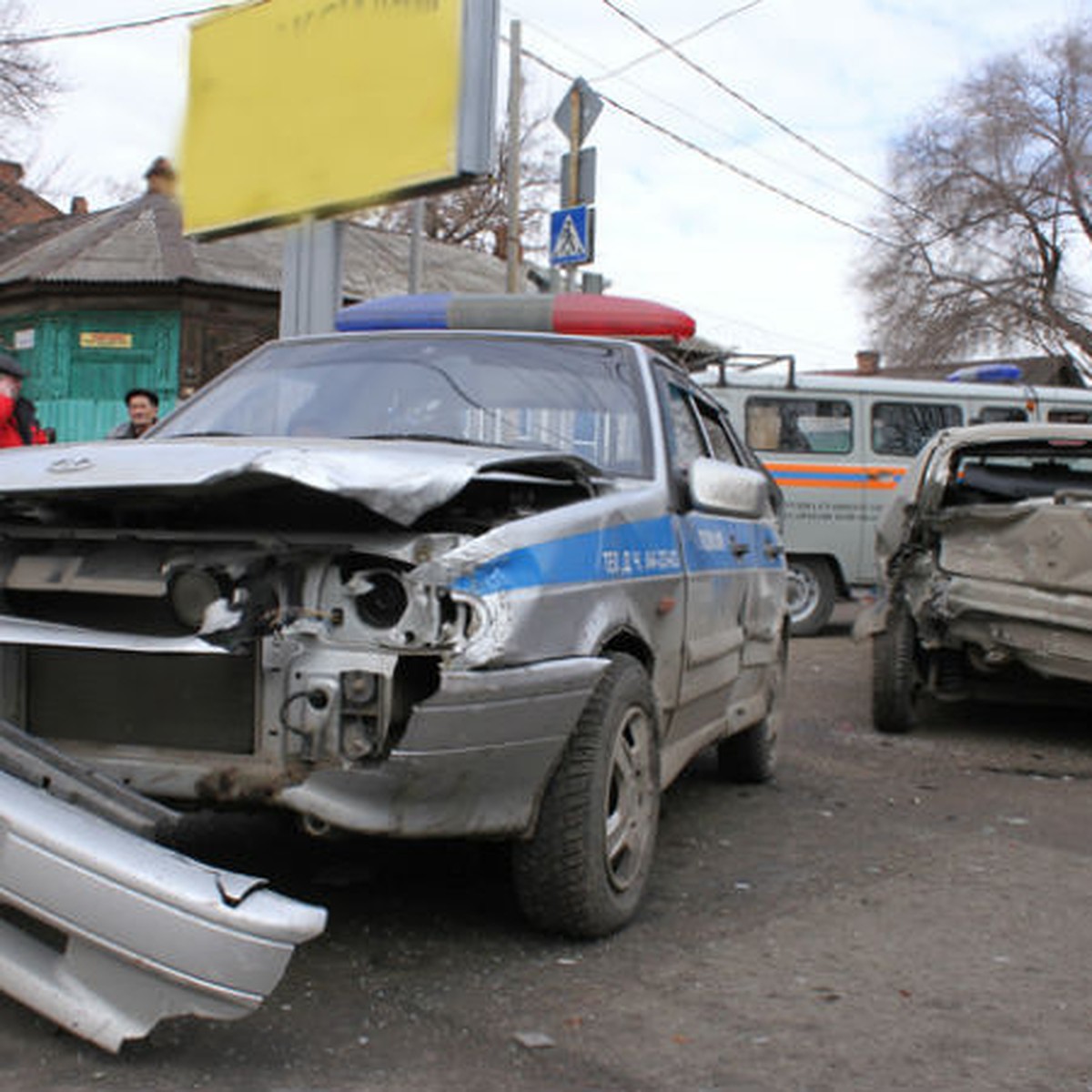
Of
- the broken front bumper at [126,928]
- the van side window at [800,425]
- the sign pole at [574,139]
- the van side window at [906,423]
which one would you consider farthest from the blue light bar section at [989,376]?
the broken front bumper at [126,928]

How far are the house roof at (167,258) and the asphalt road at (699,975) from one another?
15.8 metres

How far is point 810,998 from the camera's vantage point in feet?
10.9

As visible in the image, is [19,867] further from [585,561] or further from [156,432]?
[156,432]

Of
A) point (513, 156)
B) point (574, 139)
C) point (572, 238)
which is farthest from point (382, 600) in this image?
point (513, 156)

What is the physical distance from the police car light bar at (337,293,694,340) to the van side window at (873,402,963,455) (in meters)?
4.83

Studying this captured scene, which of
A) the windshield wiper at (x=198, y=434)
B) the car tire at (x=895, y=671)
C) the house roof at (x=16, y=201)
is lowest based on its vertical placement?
the car tire at (x=895, y=671)

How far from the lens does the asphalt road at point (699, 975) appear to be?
9.20ft

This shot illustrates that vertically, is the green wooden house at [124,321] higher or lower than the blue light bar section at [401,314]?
higher

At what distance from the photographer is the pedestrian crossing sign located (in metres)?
13.2

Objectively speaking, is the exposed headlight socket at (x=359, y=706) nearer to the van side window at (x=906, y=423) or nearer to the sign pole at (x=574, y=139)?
the van side window at (x=906, y=423)

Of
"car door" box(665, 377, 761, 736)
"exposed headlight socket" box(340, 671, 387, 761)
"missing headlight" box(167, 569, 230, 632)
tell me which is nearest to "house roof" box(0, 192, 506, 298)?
"car door" box(665, 377, 761, 736)

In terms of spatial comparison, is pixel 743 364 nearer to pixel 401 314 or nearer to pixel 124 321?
pixel 401 314

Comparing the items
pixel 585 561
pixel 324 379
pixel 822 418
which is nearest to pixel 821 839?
pixel 585 561

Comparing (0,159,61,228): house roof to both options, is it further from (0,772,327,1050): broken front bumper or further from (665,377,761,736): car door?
(0,772,327,1050): broken front bumper
